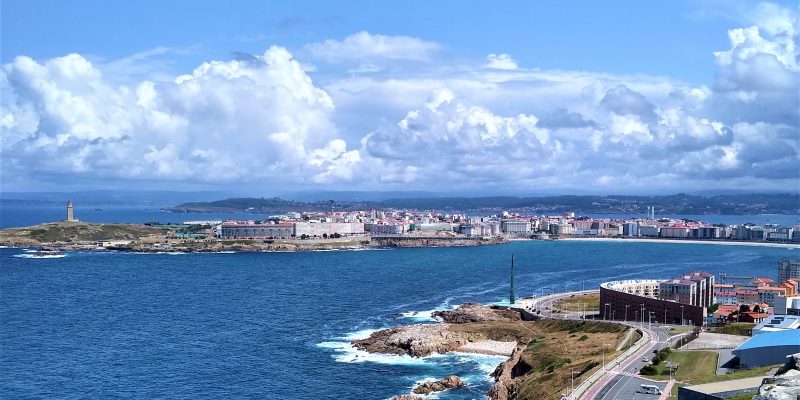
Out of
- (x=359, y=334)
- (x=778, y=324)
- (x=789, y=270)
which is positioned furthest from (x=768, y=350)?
(x=789, y=270)

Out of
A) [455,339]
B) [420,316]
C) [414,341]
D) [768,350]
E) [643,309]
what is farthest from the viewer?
[420,316]

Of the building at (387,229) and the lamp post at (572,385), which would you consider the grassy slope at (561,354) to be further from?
the building at (387,229)

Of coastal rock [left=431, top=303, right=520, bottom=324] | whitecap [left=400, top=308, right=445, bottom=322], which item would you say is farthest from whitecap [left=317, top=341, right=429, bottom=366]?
coastal rock [left=431, top=303, right=520, bottom=324]

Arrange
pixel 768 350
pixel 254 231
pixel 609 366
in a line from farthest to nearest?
pixel 254 231
pixel 609 366
pixel 768 350

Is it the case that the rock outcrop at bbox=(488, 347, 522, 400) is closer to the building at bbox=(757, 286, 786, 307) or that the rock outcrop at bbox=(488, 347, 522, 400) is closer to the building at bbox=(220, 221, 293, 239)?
the building at bbox=(757, 286, 786, 307)

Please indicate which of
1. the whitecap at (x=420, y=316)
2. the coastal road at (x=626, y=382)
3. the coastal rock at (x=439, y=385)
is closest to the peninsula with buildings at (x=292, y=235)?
the whitecap at (x=420, y=316)

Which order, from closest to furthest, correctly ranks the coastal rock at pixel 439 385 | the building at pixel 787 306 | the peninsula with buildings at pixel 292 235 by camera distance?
the coastal rock at pixel 439 385 → the building at pixel 787 306 → the peninsula with buildings at pixel 292 235

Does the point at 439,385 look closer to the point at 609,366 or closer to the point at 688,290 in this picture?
the point at 609,366
